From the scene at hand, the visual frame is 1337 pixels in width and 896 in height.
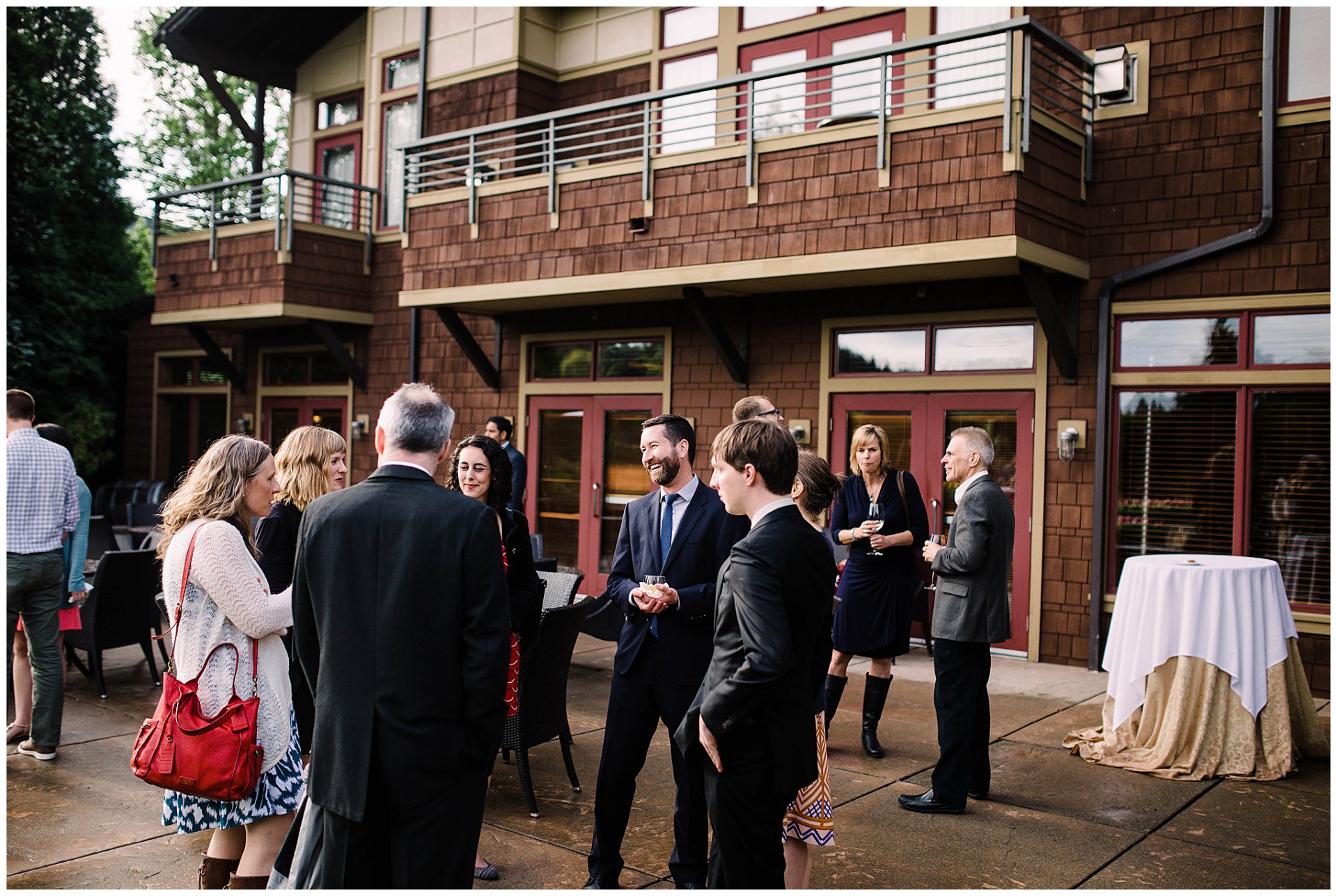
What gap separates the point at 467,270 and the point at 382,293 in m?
3.07

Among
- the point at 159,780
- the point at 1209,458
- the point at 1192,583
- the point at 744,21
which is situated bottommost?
the point at 159,780

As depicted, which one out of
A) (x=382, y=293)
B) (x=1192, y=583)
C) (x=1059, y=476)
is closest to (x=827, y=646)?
(x=1192, y=583)

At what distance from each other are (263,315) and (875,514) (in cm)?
980

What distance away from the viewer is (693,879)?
13.4 feet

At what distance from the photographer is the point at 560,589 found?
255 inches

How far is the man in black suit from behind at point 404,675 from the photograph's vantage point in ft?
9.25

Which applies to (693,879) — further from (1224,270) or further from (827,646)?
(1224,270)

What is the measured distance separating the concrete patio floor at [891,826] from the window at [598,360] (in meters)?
5.57

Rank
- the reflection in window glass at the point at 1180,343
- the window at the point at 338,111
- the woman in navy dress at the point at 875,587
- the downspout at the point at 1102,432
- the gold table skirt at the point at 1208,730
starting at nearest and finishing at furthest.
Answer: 1. the gold table skirt at the point at 1208,730
2. the woman in navy dress at the point at 875,587
3. the reflection in window glass at the point at 1180,343
4. the downspout at the point at 1102,432
5. the window at the point at 338,111

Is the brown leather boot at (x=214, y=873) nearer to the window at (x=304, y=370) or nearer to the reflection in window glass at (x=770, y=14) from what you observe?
the reflection in window glass at (x=770, y=14)

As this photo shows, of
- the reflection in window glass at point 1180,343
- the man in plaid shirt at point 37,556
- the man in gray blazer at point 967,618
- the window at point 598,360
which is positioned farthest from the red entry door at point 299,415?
the man in gray blazer at point 967,618

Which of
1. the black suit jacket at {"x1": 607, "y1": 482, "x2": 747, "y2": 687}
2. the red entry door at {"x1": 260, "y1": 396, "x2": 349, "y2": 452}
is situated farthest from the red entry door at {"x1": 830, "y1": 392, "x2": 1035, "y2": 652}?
the red entry door at {"x1": 260, "y1": 396, "x2": 349, "y2": 452}

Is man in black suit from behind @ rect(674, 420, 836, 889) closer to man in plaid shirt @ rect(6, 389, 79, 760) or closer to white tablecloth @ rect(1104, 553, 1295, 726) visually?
white tablecloth @ rect(1104, 553, 1295, 726)

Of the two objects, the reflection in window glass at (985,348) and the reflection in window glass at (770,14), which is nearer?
the reflection in window glass at (985,348)
